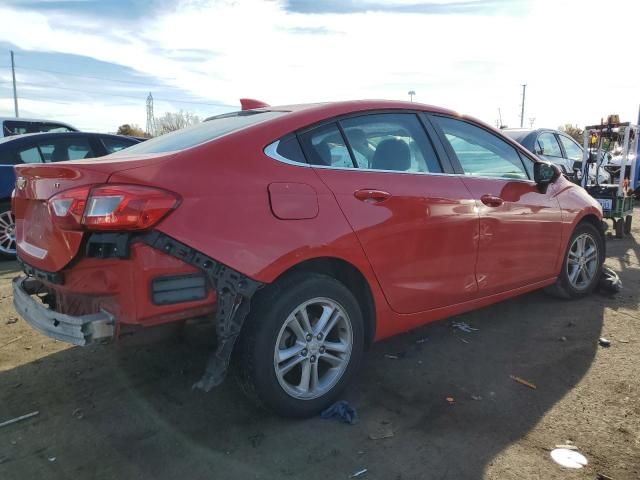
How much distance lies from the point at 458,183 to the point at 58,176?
2.45m

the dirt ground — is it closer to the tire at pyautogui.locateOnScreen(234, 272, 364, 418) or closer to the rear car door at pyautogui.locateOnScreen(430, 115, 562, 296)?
the tire at pyautogui.locateOnScreen(234, 272, 364, 418)

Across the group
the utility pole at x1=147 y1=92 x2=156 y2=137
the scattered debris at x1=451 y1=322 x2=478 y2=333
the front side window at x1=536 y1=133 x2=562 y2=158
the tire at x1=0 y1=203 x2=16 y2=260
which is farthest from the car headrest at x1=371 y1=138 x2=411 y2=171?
the utility pole at x1=147 y1=92 x2=156 y2=137

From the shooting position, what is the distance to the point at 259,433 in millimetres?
2811

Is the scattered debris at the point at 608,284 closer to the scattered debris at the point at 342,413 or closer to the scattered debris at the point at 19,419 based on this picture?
the scattered debris at the point at 342,413

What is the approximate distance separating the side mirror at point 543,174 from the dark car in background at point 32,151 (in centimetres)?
596

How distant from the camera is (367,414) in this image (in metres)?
3.01

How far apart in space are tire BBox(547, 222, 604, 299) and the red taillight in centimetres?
375

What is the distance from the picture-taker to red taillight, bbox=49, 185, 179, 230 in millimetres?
2387

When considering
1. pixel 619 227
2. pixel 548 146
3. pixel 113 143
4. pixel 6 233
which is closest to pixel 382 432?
pixel 6 233

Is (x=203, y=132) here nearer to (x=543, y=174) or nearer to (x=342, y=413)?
(x=342, y=413)

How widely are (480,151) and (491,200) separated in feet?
1.45

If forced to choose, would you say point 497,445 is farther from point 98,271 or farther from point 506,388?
point 98,271

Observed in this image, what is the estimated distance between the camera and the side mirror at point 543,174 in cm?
434

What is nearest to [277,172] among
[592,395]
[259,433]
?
[259,433]
